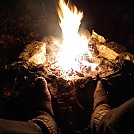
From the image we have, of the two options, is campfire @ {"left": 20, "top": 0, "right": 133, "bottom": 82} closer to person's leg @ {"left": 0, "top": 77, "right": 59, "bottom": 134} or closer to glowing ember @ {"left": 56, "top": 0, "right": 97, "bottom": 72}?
glowing ember @ {"left": 56, "top": 0, "right": 97, "bottom": 72}

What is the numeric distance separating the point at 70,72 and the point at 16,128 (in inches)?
78.1

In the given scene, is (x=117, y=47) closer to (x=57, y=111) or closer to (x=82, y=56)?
(x=82, y=56)

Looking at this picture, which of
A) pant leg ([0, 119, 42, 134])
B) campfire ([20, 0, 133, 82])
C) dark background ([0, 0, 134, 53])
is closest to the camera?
pant leg ([0, 119, 42, 134])

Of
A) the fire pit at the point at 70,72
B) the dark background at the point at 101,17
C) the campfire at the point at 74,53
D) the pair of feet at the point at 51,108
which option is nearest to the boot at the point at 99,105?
the pair of feet at the point at 51,108

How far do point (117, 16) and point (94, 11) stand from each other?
621 mm

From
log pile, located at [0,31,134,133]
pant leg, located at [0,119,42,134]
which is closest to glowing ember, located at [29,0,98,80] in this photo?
log pile, located at [0,31,134,133]

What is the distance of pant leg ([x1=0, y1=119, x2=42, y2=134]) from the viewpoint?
2527 mm

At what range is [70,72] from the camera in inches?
176

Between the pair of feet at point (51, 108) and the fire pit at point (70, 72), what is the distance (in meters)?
0.13

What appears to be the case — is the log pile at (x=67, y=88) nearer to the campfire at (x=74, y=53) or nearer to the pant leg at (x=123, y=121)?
the campfire at (x=74, y=53)

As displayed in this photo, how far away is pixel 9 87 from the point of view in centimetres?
421

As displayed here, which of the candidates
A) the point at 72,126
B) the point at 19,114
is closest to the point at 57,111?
the point at 72,126

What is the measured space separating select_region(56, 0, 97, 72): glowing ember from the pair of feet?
0.65 metres

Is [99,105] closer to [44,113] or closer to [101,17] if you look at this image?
[44,113]
